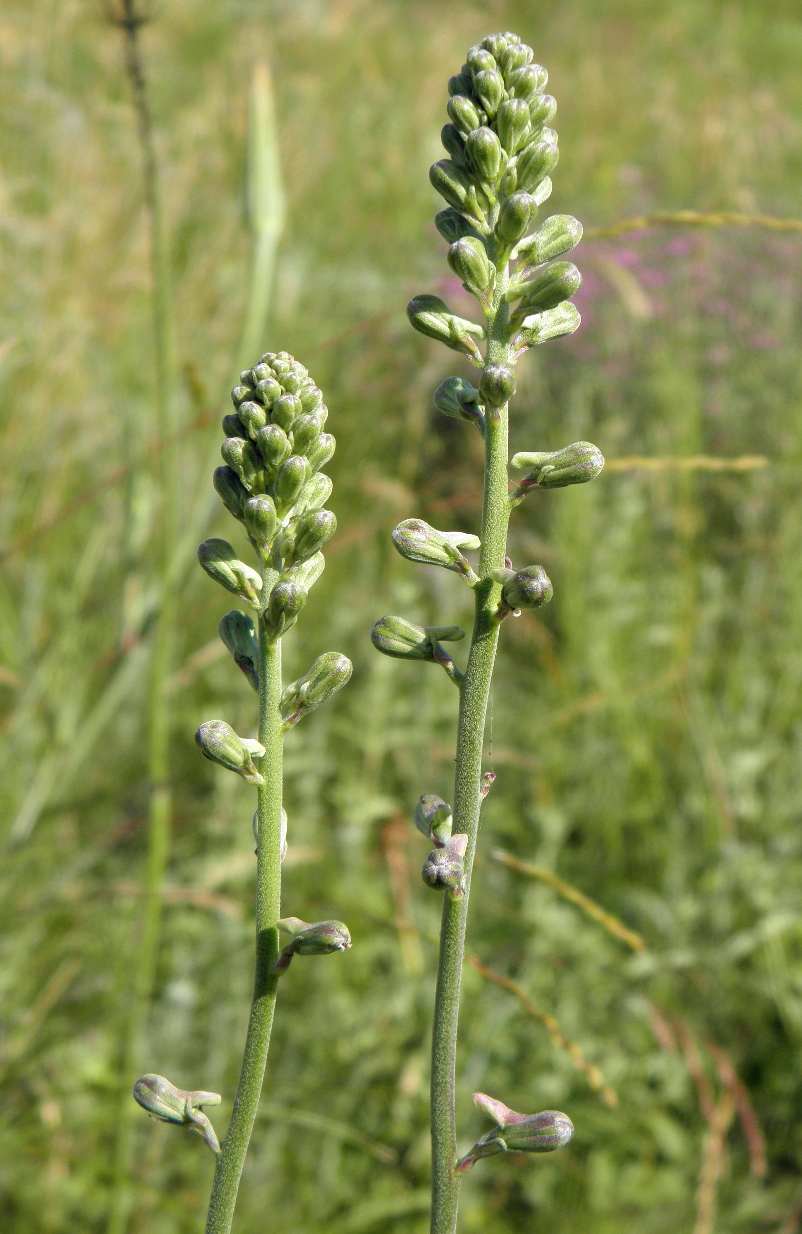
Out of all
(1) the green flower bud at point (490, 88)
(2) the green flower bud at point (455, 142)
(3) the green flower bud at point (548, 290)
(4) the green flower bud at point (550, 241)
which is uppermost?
(1) the green flower bud at point (490, 88)

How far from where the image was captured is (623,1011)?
12.0 feet

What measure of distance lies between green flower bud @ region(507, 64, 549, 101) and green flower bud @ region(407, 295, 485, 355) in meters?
0.24

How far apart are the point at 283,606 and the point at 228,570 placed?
121 millimetres

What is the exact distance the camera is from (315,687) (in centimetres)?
102

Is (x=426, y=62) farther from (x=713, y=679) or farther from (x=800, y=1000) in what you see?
(x=800, y=1000)

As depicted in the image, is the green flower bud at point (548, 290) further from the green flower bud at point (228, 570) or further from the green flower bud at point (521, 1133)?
the green flower bud at point (521, 1133)

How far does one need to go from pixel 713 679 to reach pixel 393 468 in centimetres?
227

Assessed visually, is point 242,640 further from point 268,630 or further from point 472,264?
point 472,264

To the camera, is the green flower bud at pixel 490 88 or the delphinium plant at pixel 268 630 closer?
the delphinium plant at pixel 268 630

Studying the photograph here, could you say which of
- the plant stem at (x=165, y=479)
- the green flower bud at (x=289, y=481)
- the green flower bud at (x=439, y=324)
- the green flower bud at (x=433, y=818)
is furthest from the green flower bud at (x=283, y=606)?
the plant stem at (x=165, y=479)

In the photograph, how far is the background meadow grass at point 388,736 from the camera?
3096 millimetres

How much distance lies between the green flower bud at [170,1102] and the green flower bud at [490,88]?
Answer: 1061 mm

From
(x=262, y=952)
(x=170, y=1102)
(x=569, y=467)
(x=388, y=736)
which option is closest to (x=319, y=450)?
(x=569, y=467)

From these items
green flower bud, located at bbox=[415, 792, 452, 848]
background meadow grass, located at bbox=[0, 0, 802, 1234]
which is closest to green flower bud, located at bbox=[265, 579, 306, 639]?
green flower bud, located at bbox=[415, 792, 452, 848]
